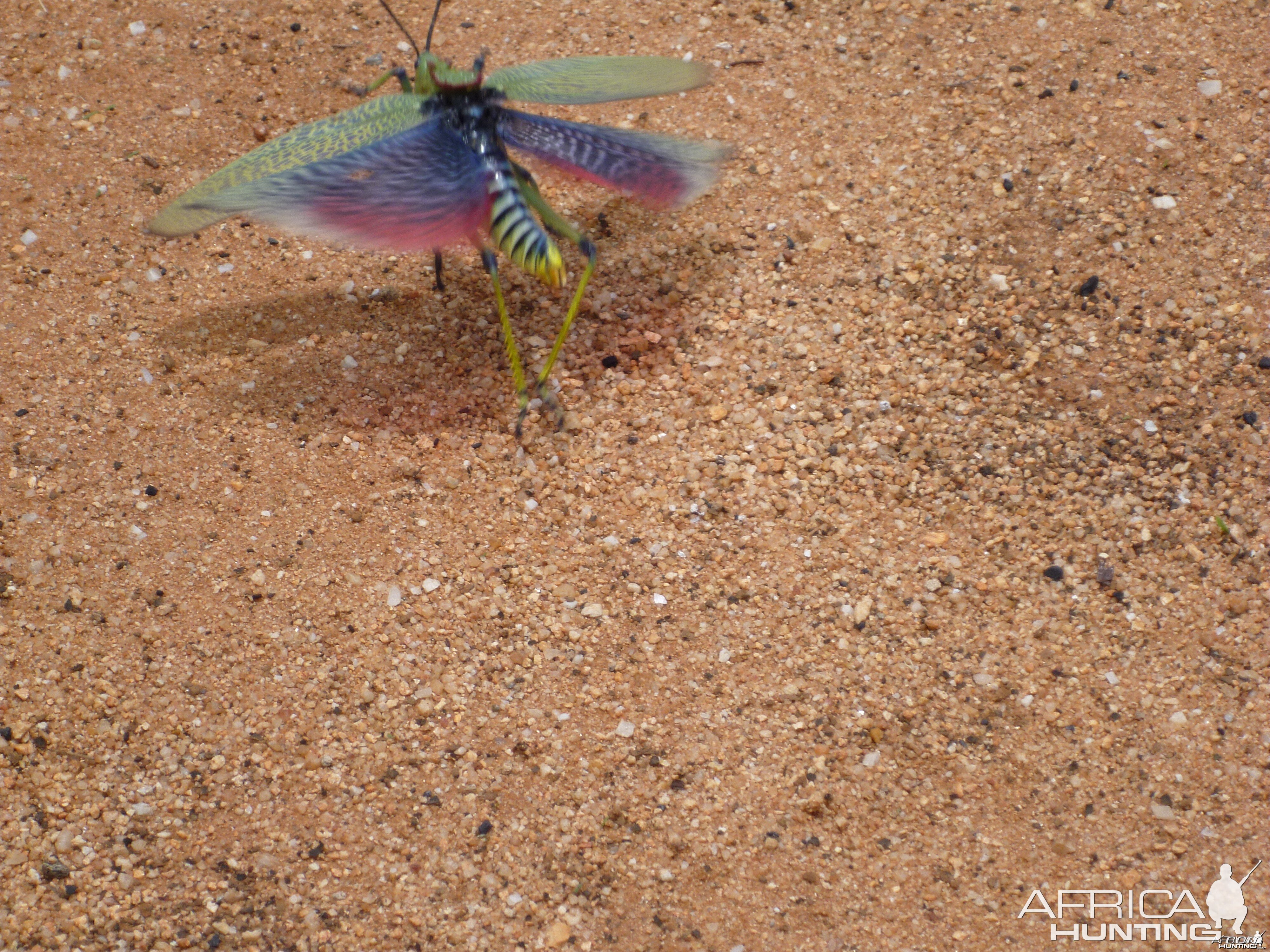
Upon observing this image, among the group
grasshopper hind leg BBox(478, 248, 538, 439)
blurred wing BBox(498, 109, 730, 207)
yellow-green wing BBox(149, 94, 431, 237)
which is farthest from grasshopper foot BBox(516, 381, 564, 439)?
yellow-green wing BBox(149, 94, 431, 237)

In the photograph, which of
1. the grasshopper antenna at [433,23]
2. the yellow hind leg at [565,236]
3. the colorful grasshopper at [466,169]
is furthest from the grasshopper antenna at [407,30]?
the yellow hind leg at [565,236]

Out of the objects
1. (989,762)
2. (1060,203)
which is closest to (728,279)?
(1060,203)

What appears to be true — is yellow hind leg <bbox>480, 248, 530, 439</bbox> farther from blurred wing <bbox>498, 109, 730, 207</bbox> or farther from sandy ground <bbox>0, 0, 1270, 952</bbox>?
blurred wing <bbox>498, 109, 730, 207</bbox>

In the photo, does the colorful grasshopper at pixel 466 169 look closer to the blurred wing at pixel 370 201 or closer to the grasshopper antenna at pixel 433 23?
the blurred wing at pixel 370 201

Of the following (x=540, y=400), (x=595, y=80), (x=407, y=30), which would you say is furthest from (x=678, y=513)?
(x=407, y=30)

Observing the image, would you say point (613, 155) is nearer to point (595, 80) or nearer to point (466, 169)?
point (595, 80)

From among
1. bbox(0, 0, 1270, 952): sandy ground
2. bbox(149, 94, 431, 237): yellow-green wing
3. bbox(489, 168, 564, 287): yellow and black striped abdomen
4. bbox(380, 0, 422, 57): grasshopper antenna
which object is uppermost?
bbox(380, 0, 422, 57): grasshopper antenna
